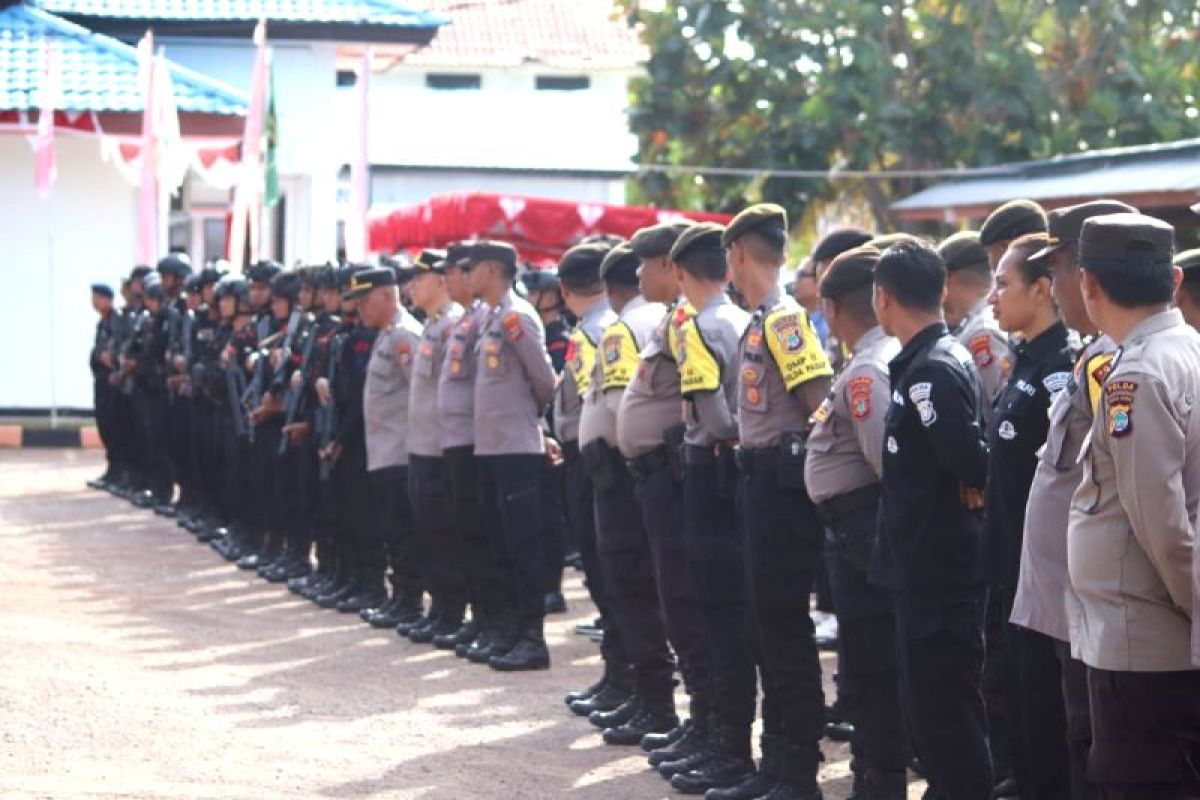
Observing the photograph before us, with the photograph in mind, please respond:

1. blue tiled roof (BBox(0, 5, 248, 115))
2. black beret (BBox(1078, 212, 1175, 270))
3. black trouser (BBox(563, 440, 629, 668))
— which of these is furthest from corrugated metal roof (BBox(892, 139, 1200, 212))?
black beret (BBox(1078, 212, 1175, 270))

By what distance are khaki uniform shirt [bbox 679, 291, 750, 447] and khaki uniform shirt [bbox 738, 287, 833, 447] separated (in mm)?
347

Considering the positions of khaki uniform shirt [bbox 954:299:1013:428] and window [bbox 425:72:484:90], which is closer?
khaki uniform shirt [bbox 954:299:1013:428]

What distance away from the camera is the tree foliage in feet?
91.1

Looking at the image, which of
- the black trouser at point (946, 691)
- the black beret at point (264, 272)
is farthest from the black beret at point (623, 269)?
the black beret at point (264, 272)

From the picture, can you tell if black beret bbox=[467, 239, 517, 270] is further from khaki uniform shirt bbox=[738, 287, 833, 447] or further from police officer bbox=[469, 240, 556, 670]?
khaki uniform shirt bbox=[738, 287, 833, 447]

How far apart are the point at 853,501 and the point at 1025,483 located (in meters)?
0.97

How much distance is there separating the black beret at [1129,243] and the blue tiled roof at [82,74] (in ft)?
70.7

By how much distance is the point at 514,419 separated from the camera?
11.2 metres

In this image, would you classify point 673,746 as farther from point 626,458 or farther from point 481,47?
point 481,47

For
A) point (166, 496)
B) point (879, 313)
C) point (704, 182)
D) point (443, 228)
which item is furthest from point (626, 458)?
point (704, 182)

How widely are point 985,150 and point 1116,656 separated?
76.6ft

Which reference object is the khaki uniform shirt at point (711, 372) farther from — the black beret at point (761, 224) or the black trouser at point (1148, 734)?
the black trouser at point (1148, 734)

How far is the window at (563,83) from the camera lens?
156 ft

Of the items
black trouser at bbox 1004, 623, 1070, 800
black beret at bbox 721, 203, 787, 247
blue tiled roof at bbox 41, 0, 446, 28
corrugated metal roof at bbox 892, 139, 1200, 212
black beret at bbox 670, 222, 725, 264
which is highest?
blue tiled roof at bbox 41, 0, 446, 28
